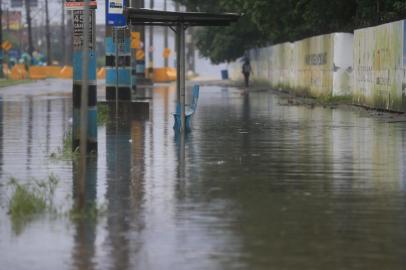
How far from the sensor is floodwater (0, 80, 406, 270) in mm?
9516

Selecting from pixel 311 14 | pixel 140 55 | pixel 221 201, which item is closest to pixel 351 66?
pixel 311 14

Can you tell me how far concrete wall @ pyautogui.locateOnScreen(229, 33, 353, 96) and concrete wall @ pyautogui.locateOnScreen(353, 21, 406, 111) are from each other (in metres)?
2.92

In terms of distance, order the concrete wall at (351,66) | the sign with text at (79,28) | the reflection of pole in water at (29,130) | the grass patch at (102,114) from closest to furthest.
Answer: the reflection of pole in water at (29,130) < the sign with text at (79,28) < the grass patch at (102,114) < the concrete wall at (351,66)

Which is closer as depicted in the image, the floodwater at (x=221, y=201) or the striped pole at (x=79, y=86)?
the floodwater at (x=221, y=201)

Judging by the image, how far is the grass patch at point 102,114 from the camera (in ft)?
85.4

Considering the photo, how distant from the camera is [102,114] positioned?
89.9 ft

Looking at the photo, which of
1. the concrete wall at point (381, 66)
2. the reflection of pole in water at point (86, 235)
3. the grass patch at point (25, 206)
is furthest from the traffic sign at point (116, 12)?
the grass patch at point (25, 206)

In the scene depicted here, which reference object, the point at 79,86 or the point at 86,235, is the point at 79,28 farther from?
the point at 86,235

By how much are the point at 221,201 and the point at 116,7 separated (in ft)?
43.1

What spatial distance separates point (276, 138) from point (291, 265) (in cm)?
1296

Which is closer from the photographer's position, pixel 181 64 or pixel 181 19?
pixel 181 19

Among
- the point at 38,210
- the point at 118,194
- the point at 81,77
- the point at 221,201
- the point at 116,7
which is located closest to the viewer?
the point at 38,210

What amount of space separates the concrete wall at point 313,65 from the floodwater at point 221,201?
1678cm

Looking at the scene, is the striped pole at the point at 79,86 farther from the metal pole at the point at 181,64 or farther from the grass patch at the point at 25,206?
the grass patch at the point at 25,206
